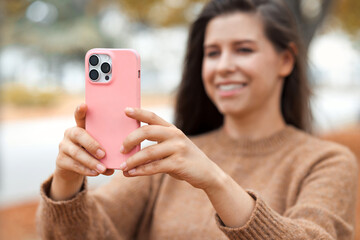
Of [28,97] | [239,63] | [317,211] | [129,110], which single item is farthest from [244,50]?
[28,97]

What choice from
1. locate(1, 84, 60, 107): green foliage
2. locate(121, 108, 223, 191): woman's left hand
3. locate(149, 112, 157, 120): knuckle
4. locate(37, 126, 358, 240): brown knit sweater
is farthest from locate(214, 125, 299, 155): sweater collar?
locate(1, 84, 60, 107): green foliage

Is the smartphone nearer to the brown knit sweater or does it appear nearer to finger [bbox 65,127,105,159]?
finger [bbox 65,127,105,159]

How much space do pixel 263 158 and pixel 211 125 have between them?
1.60 ft

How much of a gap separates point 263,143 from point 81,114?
94 cm

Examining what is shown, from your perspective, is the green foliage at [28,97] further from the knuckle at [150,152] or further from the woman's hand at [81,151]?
the knuckle at [150,152]

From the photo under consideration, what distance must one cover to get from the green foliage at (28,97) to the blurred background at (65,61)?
0.11 feet

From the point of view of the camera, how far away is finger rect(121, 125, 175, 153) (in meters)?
1.07

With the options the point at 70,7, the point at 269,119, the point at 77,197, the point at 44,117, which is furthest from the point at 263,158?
the point at 70,7

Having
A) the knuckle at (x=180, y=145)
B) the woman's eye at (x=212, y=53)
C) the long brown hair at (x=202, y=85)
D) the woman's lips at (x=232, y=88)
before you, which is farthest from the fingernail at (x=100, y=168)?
the long brown hair at (x=202, y=85)

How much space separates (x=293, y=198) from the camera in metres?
1.58

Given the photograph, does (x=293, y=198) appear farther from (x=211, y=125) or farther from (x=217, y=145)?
(x=211, y=125)

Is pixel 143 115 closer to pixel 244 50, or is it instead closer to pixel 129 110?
pixel 129 110

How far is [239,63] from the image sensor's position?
5.67ft

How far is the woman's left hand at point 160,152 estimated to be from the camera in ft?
3.52
